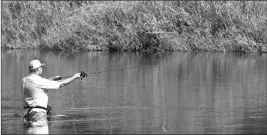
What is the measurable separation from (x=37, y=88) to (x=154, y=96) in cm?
509

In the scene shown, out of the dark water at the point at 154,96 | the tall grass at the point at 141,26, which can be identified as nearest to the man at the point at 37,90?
the dark water at the point at 154,96

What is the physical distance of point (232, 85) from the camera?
21.7m

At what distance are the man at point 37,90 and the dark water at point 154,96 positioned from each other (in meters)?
0.36

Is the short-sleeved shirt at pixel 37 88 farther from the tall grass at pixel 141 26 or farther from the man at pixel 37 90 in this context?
the tall grass at pixel 141 26

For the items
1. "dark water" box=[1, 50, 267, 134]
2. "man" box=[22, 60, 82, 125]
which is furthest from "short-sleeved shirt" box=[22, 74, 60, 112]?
"dark water" box=[1, 50, 267, 134]

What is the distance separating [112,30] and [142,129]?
24588 mm

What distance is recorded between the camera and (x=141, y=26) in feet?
124

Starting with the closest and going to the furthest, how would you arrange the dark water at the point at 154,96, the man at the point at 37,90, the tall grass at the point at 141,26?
the dark water at the point at 154,96
the man at the point at 37,90
the tall grass at the point at 141,26

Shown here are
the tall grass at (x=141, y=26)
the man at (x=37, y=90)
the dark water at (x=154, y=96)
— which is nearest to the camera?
the dark water at (x=154, y=96)

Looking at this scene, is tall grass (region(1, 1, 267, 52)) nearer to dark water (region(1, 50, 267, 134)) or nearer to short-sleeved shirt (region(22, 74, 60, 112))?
dark water (region(1, 50, 267, 134))

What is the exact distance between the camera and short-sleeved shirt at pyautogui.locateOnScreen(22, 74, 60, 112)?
1470 cm

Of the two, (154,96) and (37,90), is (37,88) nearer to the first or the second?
(37,90)

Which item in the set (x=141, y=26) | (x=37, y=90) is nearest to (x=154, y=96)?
(x=37, y=90)

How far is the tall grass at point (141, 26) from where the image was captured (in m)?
36.1
